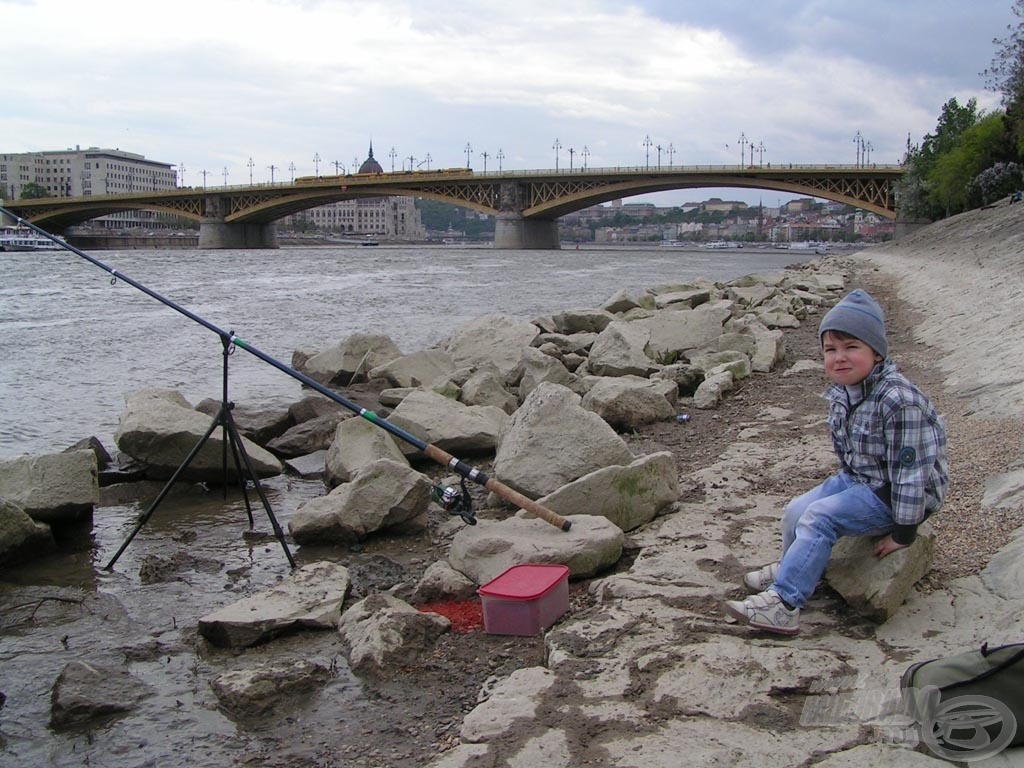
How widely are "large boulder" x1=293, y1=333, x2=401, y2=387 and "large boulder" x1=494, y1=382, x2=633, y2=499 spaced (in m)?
5.86

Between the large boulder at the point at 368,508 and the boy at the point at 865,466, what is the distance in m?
2.77

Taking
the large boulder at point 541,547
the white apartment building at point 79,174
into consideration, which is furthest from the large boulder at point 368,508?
the white apartment building at point 79,174

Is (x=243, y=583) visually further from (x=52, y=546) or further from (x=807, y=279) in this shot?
(x=807, y=279)

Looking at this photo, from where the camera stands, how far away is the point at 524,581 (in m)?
4.19

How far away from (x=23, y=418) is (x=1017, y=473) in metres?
9.44

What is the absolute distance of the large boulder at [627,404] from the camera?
7883mm

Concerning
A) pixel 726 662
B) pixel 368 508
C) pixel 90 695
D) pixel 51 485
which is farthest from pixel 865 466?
pixel 51 485

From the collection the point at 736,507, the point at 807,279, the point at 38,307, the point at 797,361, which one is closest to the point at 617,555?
the point at 736,507

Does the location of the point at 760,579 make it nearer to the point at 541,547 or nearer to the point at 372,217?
the point at 541,547

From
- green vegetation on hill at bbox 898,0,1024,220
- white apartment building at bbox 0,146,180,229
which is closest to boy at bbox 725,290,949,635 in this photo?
green vegetation on hill at bbox 898,0,1024,220

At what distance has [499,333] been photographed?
491 inches

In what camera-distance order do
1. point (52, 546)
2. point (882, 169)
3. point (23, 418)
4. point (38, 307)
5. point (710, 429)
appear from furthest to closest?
point (882, 169) < point (38, 307) < point (23, 418) < point (710, 429) < point (52, 546)

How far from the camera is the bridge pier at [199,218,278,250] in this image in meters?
71.6

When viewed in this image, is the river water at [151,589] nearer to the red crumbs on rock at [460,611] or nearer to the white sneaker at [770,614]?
the red crumbs on rock at [460,611]
